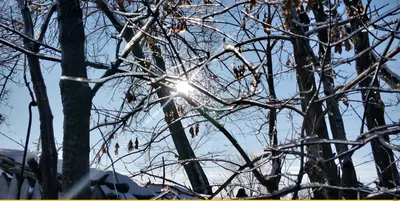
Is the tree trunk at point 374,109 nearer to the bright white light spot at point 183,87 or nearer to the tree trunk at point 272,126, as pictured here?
the tree trunk at point 272,126

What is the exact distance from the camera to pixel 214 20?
4.85 m

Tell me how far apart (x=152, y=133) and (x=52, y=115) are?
1038 millimetres


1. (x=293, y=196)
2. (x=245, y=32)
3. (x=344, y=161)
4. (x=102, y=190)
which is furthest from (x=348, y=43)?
(x=102, y=190)

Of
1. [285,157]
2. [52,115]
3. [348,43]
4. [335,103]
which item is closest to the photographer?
[335,103]

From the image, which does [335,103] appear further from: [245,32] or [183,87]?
[245,32]

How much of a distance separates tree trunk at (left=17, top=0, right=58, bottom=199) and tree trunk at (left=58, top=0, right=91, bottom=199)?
0.65 m

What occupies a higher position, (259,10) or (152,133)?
(259,10)

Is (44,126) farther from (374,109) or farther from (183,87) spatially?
(374,109)

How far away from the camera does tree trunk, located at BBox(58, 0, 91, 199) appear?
343 cm

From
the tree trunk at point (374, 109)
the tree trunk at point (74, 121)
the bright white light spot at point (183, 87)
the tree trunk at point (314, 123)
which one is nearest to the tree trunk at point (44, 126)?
the tree trunk at point (74, 121)

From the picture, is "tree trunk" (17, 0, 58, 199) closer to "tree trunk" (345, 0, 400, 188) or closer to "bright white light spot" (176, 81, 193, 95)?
"bright white light spot" (176, 81, 193, 95)

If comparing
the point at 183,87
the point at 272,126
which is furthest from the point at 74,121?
the point at 272,126

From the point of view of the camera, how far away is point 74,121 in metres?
3.48

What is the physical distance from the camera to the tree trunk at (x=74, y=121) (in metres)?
3.43
